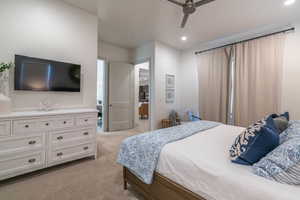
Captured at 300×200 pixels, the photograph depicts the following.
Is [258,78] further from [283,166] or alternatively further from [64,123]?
[64,123]

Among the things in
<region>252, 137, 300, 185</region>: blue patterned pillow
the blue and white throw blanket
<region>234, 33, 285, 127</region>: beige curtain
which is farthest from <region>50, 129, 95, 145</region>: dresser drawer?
<region>234, 33, 285, 127</region>: beige curtain

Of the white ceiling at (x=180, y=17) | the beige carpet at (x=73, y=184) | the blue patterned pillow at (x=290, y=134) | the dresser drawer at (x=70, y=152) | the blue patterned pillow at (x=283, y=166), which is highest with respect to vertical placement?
the white ceiling at (x=180, y=17)

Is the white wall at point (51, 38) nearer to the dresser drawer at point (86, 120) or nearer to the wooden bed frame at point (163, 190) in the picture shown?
the dresser drawer at point (86, 120)

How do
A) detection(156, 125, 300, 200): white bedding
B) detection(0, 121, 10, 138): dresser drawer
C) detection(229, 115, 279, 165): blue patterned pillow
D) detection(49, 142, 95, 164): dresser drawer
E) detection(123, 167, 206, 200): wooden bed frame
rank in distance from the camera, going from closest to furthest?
detection(156, 125, 300, 200): white bedding
detection(229, 115, 279, 165): blue patterned pillow
detection(123, 167, 206, 200): wooden bed frame
detection(0, 121, 10, 138): dresser drawer
detection(49, 142, 95, 164): dresser drawer

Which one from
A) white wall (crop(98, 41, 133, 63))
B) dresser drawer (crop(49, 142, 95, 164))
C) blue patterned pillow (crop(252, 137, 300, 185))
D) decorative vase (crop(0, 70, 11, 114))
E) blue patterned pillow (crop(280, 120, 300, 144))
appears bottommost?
dresser drawer (crop(49, 142, 95, 164))

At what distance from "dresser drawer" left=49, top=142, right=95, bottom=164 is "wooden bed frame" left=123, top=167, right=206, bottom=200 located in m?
1.25

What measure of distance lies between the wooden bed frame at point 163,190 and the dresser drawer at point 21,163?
146 cm

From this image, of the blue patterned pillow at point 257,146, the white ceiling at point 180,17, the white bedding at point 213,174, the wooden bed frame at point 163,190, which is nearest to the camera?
the white bedding at point 213,174

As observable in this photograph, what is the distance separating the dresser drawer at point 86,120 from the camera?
95.8 inches

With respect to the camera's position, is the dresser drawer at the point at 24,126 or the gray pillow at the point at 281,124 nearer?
the gray pillow at the point at 281,124

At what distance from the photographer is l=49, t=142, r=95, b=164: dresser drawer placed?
2202 millimetres

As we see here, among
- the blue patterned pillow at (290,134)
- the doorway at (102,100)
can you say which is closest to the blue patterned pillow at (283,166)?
the blue patterned pillow at (290,134)

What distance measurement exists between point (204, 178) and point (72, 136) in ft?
7.09

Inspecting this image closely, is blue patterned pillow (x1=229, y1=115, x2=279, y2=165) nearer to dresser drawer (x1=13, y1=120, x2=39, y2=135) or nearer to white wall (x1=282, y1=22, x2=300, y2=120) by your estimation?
dresser drawer (x1=13, y1=120, x2=39, y2=135)
